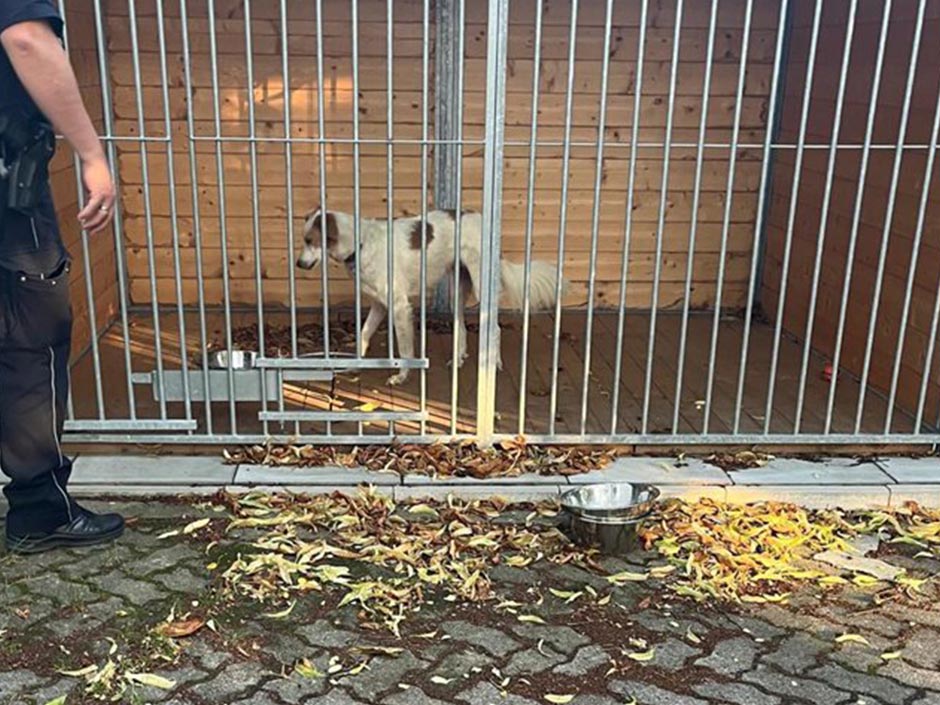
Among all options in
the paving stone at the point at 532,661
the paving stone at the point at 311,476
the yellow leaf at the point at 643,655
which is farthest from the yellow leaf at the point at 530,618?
the paving stone at the point at 311,476

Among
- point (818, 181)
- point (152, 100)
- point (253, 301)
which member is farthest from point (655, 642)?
point (152, 100)

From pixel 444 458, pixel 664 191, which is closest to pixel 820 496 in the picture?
pixel 664 191

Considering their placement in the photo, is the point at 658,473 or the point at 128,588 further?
the point at 658,473

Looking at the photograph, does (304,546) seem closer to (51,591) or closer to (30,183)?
(51,591)

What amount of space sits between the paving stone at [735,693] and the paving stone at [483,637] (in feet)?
1.77

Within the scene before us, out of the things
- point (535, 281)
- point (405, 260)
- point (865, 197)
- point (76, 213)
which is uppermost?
point (865, 197)

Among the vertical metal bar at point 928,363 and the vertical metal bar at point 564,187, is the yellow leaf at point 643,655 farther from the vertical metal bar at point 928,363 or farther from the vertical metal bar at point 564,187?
the vertical metal bar at point 928,363

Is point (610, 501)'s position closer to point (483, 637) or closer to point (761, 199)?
point (483, 637)

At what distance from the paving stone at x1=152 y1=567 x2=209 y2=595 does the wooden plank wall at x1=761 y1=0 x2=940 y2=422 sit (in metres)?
3.20

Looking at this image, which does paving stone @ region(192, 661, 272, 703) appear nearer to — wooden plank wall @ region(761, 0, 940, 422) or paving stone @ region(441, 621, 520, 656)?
paving stone @ region(441, 621, 520, 656)

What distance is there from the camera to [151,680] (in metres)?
2.33

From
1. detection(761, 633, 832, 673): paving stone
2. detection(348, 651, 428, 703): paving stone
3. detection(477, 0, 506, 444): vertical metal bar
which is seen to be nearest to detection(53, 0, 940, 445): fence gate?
detection(477, 0, 506, 444): vertical metal bar

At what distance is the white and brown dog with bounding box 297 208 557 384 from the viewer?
423cm

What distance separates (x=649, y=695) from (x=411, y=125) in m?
4.04
